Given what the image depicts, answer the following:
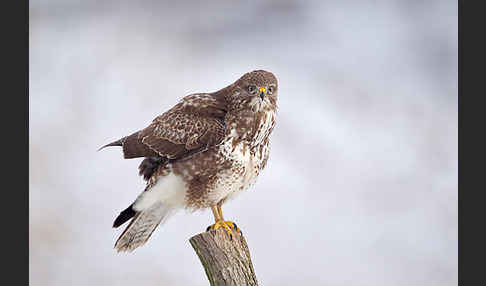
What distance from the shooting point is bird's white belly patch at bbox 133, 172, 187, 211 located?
3.00 m

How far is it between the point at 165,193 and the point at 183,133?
32cm

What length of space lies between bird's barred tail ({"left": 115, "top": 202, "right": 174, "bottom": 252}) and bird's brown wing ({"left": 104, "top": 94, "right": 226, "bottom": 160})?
325mm

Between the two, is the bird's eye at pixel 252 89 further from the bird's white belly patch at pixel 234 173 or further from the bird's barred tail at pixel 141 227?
Answer: the bird's barred tail at pixel 141 227

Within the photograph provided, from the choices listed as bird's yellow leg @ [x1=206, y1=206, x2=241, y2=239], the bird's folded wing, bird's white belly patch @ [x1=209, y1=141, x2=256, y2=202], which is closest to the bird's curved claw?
bird's yellow leg @ [x1=206, y1=206, x2=241, y2=239]

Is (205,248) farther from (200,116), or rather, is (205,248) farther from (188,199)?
(200,116)

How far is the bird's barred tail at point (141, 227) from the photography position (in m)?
3.15

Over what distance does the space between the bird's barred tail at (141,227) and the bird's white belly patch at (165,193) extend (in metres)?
0.05

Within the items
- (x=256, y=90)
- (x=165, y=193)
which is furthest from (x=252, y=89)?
(x=165, y=193)

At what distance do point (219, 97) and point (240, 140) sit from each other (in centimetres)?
27

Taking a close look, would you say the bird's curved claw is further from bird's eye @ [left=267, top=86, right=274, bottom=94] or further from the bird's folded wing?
bird's eye @ [left=267, top=86, right=274, bottom=94]

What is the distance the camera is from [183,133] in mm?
2957

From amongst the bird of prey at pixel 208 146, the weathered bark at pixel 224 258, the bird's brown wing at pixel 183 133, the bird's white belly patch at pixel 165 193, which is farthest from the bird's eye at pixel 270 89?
the weathered bark at pixel 224 258

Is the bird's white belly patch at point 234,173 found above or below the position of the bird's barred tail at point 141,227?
above

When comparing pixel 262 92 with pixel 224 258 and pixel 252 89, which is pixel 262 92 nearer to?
pixel 252 89
